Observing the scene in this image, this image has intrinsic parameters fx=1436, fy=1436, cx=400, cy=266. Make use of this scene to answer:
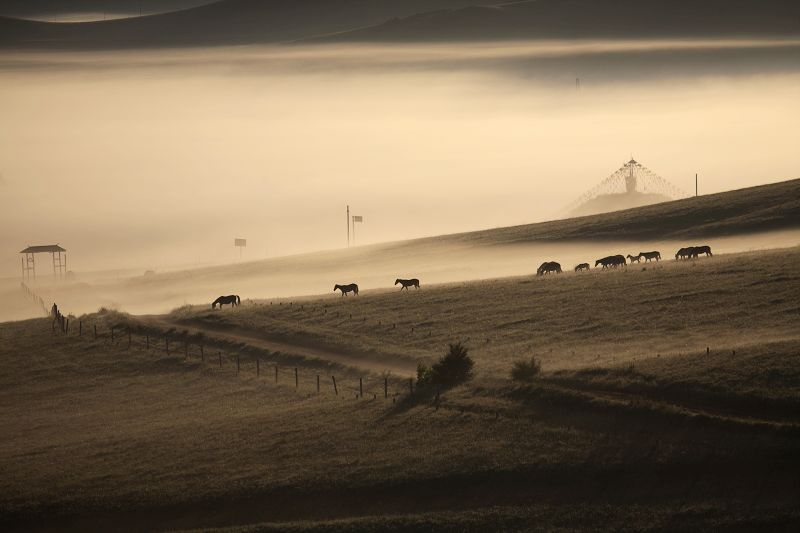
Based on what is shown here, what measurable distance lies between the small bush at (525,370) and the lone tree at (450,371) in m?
2.94

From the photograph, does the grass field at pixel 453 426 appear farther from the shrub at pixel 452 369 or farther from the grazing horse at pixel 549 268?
the grazing horse at pixel 549 268

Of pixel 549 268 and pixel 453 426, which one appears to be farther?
pixel 549 268

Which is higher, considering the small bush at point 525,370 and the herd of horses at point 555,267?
the herd of horses at point 555,267

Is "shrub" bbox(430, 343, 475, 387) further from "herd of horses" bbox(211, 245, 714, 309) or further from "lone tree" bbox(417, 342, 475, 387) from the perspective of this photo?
"herd of horses" bbox(211, 245, 714, 309)

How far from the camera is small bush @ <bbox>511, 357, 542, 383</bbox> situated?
60594 millimetres

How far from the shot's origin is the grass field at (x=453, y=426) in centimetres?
4981

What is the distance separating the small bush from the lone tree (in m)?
2.94

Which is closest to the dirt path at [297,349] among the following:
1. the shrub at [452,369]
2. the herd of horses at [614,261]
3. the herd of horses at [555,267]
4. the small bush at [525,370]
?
the shrub at [452,369]

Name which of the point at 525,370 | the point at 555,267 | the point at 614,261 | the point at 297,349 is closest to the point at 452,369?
the point at 525,370

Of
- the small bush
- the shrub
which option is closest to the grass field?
the small bush

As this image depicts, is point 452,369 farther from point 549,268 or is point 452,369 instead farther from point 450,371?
point 549,268

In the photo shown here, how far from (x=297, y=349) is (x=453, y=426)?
23.4 meters

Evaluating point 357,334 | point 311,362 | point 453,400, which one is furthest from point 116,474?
point 357,334

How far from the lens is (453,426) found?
57094 millimetres
